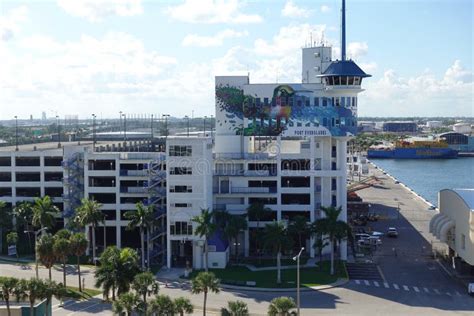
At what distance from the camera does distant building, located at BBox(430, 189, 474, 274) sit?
7238cm

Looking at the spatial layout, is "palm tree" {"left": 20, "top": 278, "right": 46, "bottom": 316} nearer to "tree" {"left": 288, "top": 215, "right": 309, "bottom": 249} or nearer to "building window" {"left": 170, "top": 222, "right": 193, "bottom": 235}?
"building window" {"left": 170, "top": 222, "right": 193, "bottom": 235}

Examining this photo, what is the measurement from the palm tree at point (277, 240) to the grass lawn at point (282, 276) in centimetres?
164

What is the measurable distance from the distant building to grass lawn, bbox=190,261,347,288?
1356 centimetres

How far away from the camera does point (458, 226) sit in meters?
76.9

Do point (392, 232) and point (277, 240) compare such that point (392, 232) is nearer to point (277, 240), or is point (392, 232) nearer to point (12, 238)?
point (277, 240)

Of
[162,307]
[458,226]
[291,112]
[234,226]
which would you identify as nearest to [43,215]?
[234,226]

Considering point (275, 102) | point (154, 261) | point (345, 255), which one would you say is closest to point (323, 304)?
point (345, 255)

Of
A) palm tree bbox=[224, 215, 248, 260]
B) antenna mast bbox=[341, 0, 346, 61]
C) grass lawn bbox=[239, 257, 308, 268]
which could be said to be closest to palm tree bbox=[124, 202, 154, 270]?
palm tree bbox=[224, 215, 248, 260]

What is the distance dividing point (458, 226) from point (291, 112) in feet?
86.7

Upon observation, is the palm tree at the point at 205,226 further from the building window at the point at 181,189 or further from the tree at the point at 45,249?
the tree at the point at 45,249

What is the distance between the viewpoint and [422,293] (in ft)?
226

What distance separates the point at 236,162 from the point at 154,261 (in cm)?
1749

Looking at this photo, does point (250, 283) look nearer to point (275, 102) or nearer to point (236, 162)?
point (236, 162)

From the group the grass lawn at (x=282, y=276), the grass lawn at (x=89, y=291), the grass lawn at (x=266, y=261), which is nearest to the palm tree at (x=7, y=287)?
the grass lawn at (x=89, y=291)
